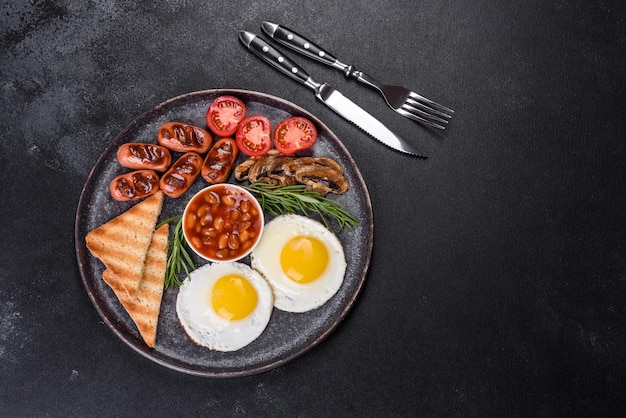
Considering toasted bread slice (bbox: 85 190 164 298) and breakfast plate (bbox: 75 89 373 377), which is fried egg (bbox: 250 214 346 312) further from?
toasted bread slice (bbox: 85 190 164 298)

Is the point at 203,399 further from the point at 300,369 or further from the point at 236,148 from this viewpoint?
the point at 236,148

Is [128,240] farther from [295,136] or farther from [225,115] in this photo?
[295,136]

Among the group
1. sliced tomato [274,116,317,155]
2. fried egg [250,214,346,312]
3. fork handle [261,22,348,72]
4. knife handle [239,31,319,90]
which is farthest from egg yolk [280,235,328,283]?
fork handle [261,22,348,72]

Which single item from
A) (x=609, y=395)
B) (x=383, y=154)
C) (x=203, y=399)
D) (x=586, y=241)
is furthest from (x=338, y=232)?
(x=609, y=395)

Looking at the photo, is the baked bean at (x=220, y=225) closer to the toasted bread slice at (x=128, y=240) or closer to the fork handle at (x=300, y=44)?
the toasted bread slice at (x=128, y=240)

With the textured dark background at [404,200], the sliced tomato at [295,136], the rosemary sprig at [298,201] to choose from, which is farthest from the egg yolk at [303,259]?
the sliced tomato at [295,136]

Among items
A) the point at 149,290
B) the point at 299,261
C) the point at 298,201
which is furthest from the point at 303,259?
the point at 149,290
